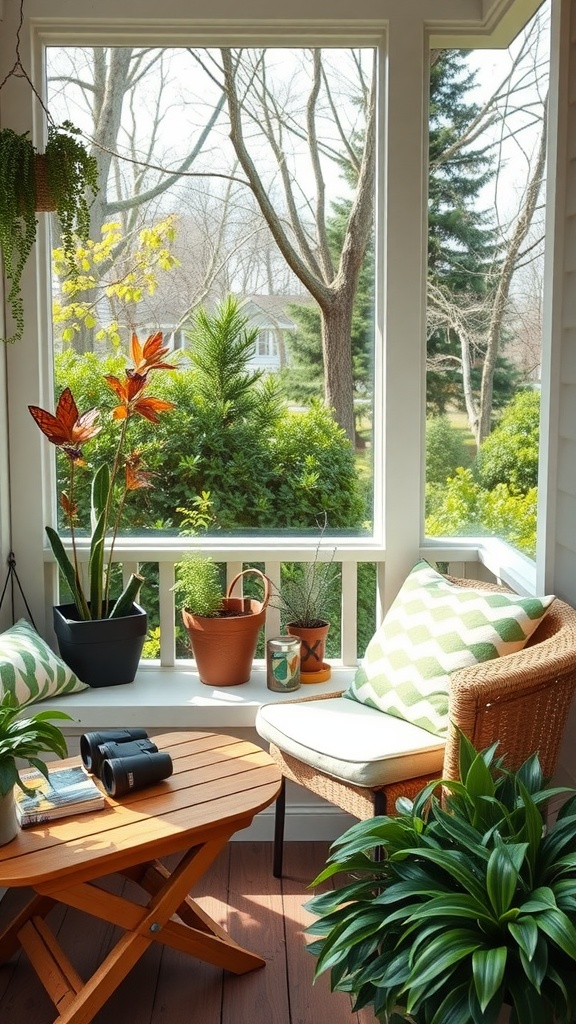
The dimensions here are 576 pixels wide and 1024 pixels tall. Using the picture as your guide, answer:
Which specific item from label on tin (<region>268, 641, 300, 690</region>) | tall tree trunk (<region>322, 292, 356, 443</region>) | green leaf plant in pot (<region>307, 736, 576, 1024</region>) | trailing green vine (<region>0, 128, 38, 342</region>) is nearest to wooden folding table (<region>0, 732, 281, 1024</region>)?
green leaf plant in pot (<region>307, 736, 576, 1024</region>)

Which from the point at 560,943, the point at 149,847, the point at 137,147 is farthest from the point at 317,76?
the point at 560,943

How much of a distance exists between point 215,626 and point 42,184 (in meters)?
1.38

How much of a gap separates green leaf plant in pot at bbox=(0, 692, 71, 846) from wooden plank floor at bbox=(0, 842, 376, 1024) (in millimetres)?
545

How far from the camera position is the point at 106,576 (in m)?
3.22

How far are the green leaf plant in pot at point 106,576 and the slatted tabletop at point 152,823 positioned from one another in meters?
0.67

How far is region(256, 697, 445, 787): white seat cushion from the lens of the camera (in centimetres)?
244

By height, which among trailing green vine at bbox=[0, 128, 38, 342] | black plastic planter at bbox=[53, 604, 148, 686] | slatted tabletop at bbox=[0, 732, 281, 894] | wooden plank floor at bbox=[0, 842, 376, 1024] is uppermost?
trailing green vine at bbox=[0, 128, 38, 342]

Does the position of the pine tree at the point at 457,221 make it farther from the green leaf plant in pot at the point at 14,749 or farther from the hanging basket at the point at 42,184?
the green leaf plant in pot at the point at 14,749

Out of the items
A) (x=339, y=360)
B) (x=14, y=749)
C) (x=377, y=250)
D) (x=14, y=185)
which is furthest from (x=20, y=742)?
(x=377, y=250)

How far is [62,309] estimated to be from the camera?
3.33m

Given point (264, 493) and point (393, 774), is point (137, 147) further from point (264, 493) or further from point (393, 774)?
point (393, 774)

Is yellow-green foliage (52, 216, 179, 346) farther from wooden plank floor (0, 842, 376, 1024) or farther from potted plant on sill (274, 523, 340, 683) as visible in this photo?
wooden plank floor (0, 842, 376, 1024)

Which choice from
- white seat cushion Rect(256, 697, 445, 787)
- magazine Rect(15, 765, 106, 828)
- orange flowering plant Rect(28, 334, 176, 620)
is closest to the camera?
magazine Rect(15, 765, 106, 828)

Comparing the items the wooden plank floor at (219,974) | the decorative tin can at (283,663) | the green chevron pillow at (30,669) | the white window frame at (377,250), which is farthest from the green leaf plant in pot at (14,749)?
the white window frame at (377,250)
